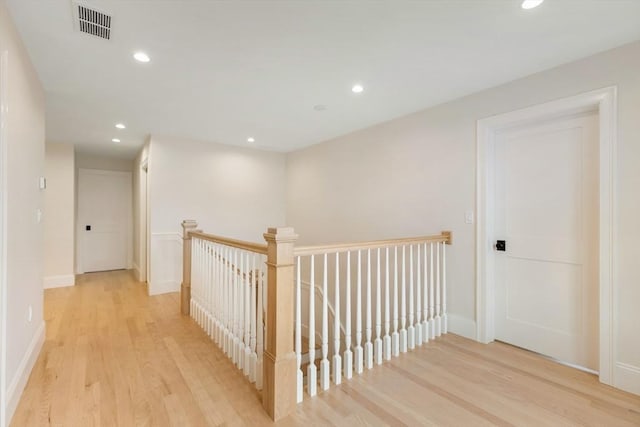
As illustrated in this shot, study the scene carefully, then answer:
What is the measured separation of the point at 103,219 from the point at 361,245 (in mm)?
5920

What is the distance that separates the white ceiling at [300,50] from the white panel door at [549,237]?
635 millimetres

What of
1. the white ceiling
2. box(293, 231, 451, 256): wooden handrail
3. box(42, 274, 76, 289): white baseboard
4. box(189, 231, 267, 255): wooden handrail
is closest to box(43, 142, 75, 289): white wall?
box(42, 274, 76, 289): white baseboard

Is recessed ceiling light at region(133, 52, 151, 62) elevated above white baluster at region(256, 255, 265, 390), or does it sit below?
above

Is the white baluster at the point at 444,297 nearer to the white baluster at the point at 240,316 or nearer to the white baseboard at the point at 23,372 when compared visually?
the white baluster at the point at 240,316

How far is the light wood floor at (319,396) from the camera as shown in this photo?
1670mm

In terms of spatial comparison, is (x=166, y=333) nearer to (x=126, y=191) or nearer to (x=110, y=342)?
(x=110, y=342)

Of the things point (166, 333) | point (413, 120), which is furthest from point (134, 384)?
point (413, 120)

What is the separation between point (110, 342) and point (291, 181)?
3635 millimetres

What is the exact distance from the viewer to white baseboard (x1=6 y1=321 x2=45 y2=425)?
1649mm

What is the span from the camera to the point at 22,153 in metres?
1.98

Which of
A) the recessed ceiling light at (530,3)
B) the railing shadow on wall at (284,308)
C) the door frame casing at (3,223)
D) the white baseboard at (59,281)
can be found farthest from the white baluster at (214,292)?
the white baseboard at (59,281)

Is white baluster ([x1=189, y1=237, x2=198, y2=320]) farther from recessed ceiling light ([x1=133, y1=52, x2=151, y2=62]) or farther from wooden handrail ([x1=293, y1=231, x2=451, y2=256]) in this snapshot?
wooden handrail ([x1=293, y1=231, x2=451, y2=256])

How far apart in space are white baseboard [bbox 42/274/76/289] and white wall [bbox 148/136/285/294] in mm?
Result: 1731

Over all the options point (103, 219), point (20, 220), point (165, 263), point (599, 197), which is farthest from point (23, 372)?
point (103, 219)
